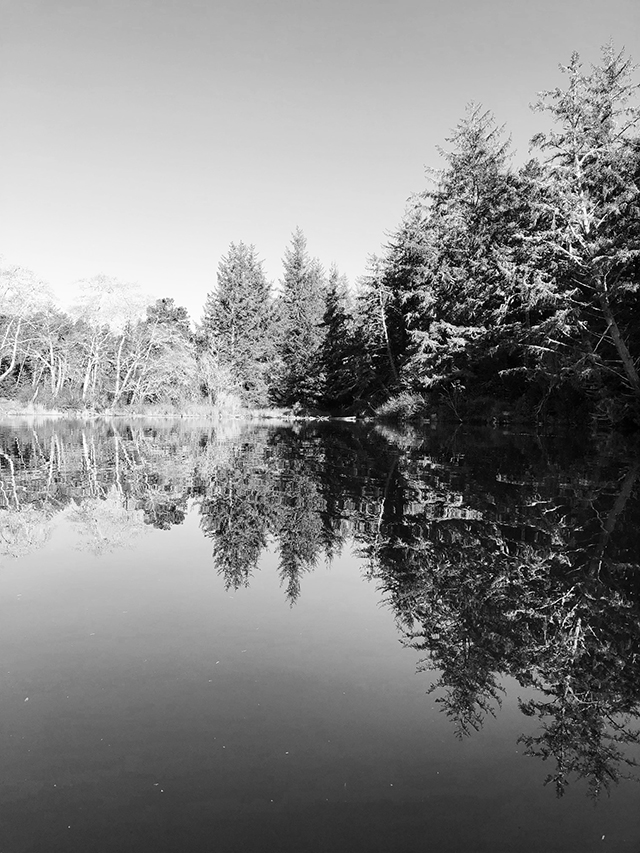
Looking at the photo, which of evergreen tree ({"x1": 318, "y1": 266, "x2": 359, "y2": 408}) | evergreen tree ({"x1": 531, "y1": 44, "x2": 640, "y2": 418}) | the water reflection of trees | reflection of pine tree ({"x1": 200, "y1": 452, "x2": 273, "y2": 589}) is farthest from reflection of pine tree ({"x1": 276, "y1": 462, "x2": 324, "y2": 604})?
evergreen tree ({"x1": 318, "y1": 266, "x2": 359, "y2": 408})

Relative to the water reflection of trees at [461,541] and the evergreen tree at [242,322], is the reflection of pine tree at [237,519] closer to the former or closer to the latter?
the water reflection of trees at [461,541]

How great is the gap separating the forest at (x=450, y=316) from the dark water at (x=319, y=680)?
50.7ft

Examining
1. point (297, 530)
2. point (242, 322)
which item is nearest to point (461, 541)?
point (297, 530)

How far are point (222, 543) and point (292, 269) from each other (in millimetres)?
58827

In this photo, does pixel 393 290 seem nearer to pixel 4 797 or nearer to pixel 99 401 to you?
pixel 99 401

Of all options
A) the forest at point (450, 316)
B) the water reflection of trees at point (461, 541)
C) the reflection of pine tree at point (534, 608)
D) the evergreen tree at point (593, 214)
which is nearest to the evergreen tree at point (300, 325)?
the forest at point (450, 316)

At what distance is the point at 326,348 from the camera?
45188 mm

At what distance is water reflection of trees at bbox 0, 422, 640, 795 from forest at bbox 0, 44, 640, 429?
8.91 meters

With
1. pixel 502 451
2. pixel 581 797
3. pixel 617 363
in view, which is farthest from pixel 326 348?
pixel 581 797

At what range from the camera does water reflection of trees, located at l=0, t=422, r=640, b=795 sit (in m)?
3.09

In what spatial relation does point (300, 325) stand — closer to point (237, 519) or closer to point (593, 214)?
point (593, 214)

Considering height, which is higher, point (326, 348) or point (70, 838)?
point (326, 348)

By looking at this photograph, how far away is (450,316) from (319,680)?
2906 cm

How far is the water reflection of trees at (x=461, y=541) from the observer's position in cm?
309
